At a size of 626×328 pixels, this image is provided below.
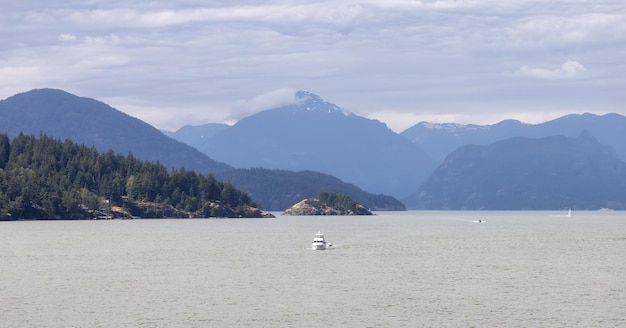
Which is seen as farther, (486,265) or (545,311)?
(486,265)

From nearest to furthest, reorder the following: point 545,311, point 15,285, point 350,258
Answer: point 545,311, point 15,285, point 350,258

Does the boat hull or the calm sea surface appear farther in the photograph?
the boat hull

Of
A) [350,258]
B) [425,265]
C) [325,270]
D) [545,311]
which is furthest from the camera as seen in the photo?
[350,258]

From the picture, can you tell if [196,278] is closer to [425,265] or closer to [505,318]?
[425,265]

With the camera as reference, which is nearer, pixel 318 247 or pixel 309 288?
pixel 309 288

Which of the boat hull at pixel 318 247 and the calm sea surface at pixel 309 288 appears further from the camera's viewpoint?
the boat hull at pixel 318 247

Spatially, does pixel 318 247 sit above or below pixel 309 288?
above

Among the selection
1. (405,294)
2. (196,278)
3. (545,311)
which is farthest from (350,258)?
(545,311)

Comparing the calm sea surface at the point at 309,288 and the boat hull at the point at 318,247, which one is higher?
the boat hull at the point at 318,247

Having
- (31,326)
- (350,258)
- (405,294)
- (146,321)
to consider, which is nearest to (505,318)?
(405,294)

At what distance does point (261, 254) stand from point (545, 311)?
270 feet

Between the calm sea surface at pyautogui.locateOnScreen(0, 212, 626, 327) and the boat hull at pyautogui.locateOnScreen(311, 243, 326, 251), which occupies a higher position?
the boat hull at pyautogui.locateOnScreen(311, 243, 326, 251)

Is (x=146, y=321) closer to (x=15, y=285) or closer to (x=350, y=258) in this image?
(x=15, y=285)

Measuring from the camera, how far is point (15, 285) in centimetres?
11500
